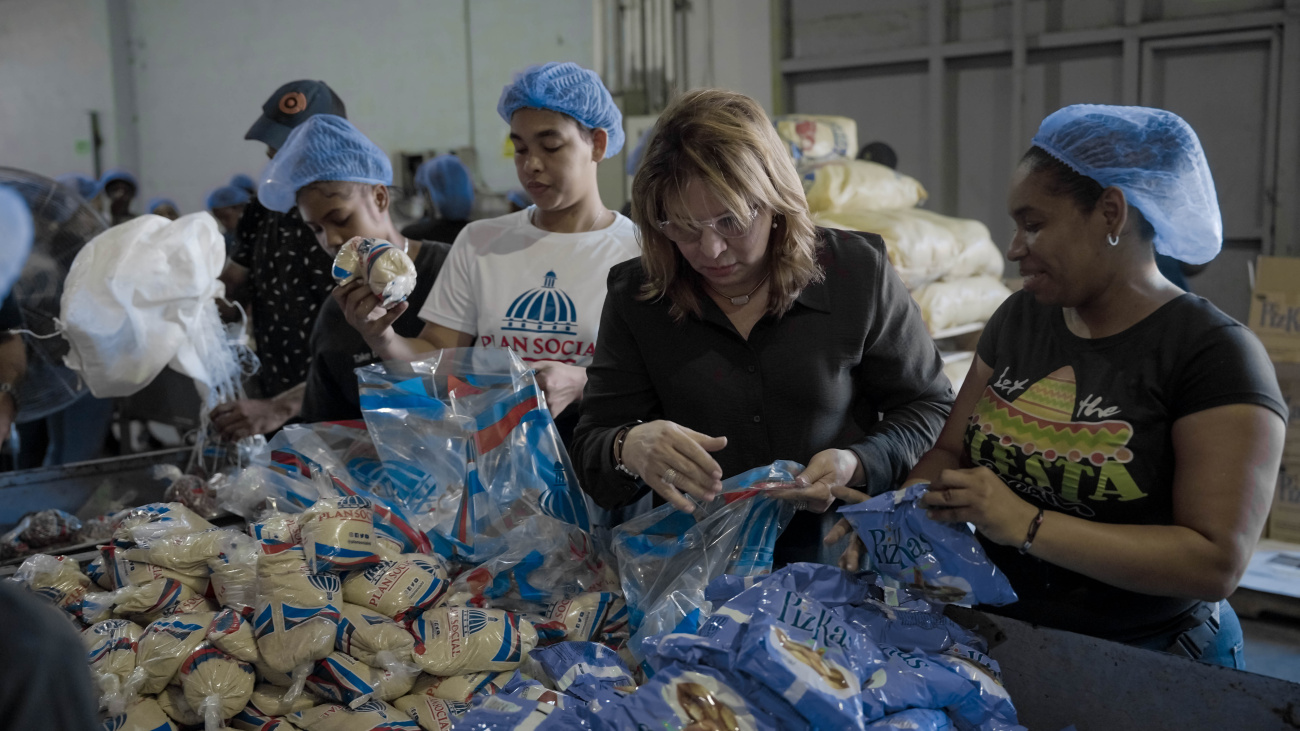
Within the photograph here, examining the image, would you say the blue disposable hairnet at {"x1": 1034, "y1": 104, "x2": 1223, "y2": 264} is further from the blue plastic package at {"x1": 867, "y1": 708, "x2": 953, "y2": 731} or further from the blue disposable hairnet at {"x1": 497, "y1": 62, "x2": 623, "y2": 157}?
the blue disposable hairnet at {"x1": 497, "y1": 62, "x2": 623, "y2": 157}

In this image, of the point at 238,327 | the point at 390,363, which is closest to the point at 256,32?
the point at 238,327

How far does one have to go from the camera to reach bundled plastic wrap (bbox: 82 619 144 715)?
3.55 feet

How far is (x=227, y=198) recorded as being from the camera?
17.7 ft

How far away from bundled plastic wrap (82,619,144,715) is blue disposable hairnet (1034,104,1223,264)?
51.5 inches

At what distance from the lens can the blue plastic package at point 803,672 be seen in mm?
872

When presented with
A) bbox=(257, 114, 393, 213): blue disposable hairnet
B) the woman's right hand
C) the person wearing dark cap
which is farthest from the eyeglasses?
the person wearing dark cap

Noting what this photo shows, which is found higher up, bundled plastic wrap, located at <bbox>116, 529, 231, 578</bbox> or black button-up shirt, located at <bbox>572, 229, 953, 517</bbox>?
black button-up shirt, located at <bbox>572, 229, 953, 517</bbox>

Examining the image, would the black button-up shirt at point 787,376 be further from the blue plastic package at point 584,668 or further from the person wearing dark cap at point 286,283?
the person wearing dark cap at point 286,283

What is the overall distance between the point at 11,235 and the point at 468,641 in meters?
0.72

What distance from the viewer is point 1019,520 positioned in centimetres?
105

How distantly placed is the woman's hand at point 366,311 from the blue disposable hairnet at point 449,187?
3062mm

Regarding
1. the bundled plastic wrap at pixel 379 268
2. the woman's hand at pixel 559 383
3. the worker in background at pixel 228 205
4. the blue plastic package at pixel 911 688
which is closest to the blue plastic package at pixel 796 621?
the blue plastic package at pixel 911 688

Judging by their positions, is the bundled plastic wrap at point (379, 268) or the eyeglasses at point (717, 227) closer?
the eyeglasses at point (717, 227)

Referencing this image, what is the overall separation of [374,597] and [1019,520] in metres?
0.81
